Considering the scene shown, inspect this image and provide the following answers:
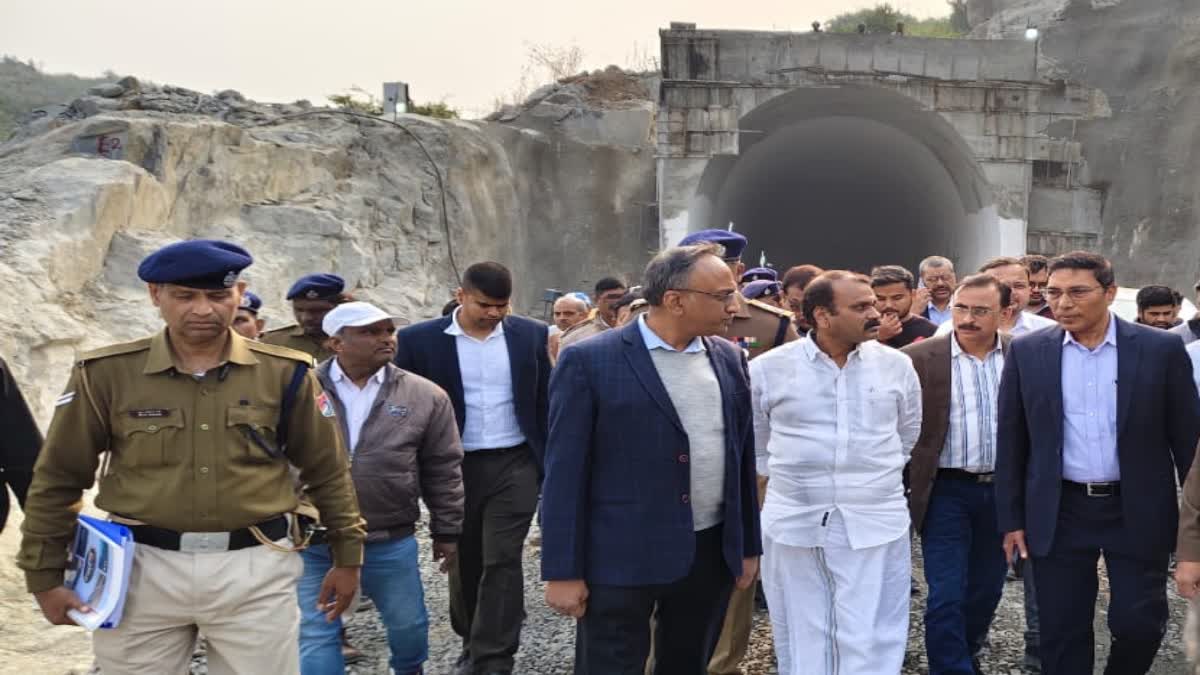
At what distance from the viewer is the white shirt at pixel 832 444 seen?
12.0 feet

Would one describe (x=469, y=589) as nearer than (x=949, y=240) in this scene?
Yes

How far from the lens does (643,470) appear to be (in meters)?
3.09

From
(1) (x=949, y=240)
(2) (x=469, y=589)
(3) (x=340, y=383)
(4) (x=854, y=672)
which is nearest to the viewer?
(4) (x=854, y=672)

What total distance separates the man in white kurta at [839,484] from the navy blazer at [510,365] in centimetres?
132

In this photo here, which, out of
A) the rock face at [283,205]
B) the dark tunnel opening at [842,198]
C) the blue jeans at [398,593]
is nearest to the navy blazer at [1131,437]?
the blue jeans at [398,593]

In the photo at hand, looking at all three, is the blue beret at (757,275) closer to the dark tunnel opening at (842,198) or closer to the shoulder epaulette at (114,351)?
the shoulder epaulette at (114,351)

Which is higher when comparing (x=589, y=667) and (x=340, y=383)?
(x=340, y=383)

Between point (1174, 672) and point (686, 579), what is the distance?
112 inches

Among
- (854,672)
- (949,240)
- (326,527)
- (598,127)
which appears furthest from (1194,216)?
(326,527)

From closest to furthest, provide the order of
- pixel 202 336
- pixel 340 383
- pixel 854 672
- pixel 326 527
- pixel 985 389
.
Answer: pixel 202 336, pixel 326 527, pixel 854 672, pixel 340 383, pixel 985 389

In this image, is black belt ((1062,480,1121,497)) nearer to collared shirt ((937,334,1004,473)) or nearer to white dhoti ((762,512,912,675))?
collared shirt ((937,334,1004,473))

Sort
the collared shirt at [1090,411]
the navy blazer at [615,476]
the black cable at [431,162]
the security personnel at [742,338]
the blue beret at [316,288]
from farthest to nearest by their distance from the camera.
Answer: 1. the black cable at [431,162]
2. the blue beret at [316,288]
3. the security personnel at [742,338]
4. the collared shirt at [1090,411]
5. the navy blazer at [615,476]

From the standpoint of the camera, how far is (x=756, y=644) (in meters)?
4.98

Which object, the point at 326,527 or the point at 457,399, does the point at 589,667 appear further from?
the point at 457,399
